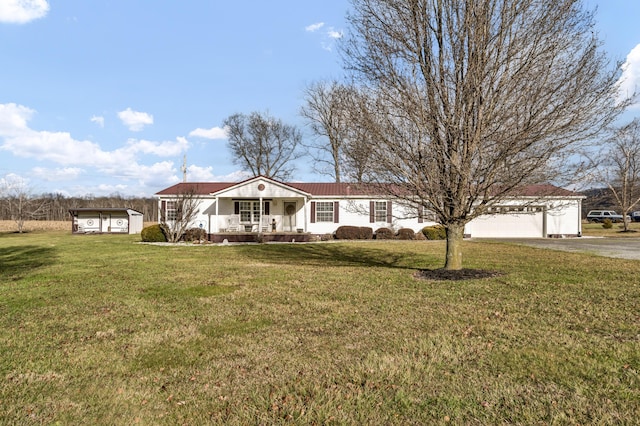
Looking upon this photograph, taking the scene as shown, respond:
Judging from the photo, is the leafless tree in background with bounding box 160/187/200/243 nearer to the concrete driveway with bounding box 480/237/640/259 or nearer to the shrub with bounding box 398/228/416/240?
the shrub with bounding box 398/228/416/240

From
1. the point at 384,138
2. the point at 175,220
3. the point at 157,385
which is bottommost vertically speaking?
the point at 157,385

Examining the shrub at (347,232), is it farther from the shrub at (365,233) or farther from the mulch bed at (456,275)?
the mulch bed at (456,275)

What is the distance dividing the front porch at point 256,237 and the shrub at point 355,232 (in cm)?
246

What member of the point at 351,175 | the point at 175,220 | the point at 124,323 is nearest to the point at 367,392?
the point at 124,323

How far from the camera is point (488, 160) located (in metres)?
7.88

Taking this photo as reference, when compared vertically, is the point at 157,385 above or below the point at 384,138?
below

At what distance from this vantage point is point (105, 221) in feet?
107

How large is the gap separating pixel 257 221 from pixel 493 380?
21573 mm

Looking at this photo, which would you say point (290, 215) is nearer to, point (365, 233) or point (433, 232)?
point (365, 233)

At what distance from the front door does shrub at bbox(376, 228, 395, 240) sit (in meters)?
5.39

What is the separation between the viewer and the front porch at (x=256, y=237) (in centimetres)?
2227

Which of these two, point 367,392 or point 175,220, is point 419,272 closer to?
point 367,392

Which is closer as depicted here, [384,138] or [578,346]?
[578,346]

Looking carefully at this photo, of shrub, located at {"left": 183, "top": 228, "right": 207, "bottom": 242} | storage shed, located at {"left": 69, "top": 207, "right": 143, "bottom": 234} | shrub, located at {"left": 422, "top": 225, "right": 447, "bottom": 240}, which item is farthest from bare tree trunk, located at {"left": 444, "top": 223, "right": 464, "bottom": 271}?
storage shed, located at {"left": 69, "top": 207, "right": 143, "bottom": 234}
